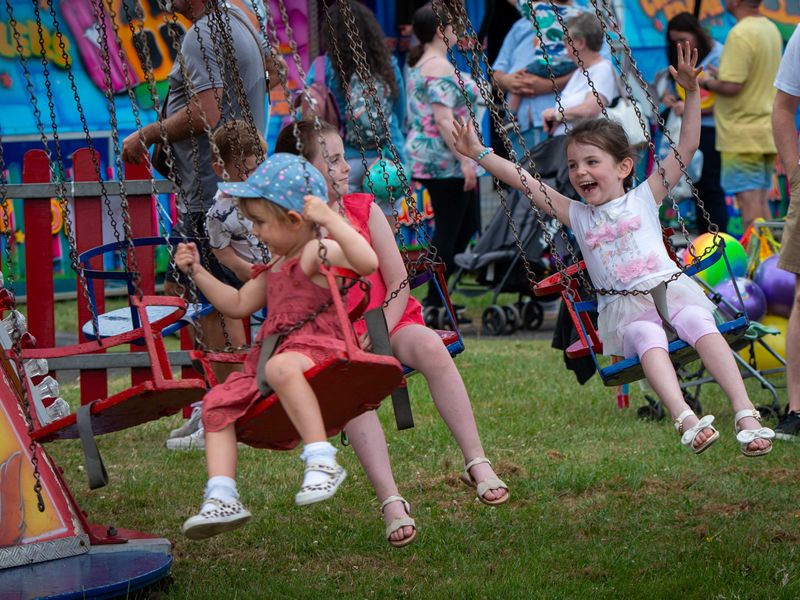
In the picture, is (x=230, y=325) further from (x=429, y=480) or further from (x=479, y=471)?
(x=479, y=471)

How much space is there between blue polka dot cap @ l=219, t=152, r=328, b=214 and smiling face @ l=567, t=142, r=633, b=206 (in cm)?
148

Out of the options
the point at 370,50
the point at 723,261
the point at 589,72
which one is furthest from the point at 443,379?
the point at 589,72

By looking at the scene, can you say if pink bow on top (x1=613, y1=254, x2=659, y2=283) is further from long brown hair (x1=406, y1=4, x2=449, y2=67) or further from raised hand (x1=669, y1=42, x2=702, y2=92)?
long brown hair (x1=406, y1=4, x2=449, y2=67)

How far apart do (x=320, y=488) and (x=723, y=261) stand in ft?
14.6

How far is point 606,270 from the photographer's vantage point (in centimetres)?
498

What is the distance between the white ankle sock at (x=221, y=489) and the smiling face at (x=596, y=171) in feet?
6.53

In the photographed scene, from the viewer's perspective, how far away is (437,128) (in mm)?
9344

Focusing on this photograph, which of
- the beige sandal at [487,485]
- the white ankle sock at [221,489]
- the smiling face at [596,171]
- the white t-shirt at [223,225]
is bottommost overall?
the beige sandal at [487,485]

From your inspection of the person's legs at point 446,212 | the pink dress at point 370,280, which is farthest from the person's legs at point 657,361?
the person's legs at point 446,212

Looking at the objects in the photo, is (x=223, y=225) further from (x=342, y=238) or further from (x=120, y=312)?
(x=342, y=238)

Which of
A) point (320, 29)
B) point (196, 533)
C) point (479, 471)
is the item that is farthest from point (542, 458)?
point (320, 29)

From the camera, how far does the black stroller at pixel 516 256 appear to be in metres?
8.53

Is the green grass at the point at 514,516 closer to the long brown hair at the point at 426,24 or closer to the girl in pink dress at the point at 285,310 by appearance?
the girl in pink dress at the point at 285,310

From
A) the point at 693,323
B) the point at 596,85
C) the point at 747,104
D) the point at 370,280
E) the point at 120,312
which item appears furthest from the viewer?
the point at 747,104
